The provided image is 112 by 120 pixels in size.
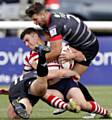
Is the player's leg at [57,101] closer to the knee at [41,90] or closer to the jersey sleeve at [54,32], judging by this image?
the knee at [41,90]

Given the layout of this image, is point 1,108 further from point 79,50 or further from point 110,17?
point 110,17

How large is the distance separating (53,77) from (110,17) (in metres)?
12.7

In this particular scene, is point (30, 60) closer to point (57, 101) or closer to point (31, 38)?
point (31, 38)

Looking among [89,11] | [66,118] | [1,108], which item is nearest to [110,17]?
[89,11]

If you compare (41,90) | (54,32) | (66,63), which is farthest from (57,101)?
(54,32)

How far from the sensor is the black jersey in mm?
12258

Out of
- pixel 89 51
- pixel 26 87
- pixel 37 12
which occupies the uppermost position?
pixel 37 12

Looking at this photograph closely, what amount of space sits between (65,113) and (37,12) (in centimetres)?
207

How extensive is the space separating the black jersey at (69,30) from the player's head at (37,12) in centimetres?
16

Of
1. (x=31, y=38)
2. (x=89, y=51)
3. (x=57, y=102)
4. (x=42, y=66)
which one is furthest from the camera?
(x=89, y=51)

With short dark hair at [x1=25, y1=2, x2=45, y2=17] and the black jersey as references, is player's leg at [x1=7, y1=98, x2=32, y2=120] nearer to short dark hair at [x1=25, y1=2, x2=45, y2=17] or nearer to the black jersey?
the black jersey

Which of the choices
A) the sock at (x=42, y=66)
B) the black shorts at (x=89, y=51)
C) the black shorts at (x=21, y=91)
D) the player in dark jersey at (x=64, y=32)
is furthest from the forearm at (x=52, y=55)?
the sock at (x=42, y=66)

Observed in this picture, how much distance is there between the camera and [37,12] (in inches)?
472

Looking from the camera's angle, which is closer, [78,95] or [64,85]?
[78,95]
